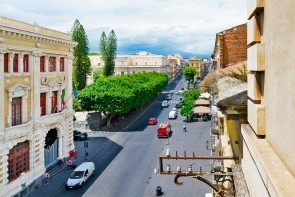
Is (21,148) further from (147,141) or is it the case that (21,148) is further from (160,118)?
(160,118)

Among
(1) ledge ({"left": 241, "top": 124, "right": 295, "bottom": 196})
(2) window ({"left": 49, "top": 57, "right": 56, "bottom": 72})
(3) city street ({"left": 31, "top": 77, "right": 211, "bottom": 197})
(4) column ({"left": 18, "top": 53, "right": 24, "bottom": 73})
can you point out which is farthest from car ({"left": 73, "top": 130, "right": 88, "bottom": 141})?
(1) ledge ({"left": 241, "top": 124, "right": 295, "bottom": 196})

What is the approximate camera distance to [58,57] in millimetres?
39344

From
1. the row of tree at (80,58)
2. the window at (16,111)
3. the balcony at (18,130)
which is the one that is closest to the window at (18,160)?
the balcony at (18,130)

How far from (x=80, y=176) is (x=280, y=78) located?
31438 millimetres

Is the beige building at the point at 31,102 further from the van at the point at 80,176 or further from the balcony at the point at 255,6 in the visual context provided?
the balcony at the point at 255,6

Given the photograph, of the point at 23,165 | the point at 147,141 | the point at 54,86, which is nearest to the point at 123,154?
the point at 147,141

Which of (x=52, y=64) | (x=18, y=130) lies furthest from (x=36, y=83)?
(x=18, y=130)

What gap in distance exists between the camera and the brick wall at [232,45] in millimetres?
23109

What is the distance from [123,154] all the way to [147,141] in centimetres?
719

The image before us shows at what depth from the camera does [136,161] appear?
133 ft

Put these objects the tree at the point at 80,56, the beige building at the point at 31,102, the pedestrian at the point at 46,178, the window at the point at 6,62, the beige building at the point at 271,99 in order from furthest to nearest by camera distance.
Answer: the tree at the point at 80,56 → the pedestrian at the point at 46,178 → the window at the point at 6,62 → the beige building at the point at 31,102 → the beige building at the point at 271,99

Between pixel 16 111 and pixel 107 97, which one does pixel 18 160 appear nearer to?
pixel 16 111

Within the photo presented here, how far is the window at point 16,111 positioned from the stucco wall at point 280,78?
2897cm

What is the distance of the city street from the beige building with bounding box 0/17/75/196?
249 cm
